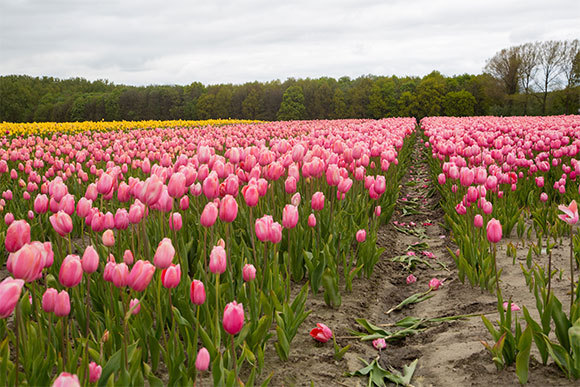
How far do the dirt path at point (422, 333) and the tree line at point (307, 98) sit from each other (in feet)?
179

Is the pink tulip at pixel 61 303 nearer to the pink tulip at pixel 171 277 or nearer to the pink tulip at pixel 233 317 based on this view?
the pink tulip at pixel 171 277

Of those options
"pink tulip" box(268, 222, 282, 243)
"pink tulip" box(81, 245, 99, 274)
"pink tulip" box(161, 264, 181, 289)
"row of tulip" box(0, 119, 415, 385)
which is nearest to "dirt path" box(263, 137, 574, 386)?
"row of tulip" box(0, 119, 415, 385)

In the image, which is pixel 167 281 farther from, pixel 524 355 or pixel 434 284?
pixel 434 284

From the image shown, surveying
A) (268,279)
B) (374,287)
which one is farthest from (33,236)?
(374,287)

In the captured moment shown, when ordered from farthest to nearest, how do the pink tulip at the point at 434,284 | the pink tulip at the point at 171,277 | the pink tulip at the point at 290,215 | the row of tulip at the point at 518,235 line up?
the pink tulip at the point at 434,284, the pink tulip at the point at 290,215, the row of tulip at the point at 518,235, the pink tulip at the point at 171,277

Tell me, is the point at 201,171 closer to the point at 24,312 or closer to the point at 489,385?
the point at 24,312

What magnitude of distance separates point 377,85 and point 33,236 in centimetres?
6376

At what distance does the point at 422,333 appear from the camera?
3445 millimetres

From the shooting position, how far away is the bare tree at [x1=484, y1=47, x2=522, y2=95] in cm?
5628

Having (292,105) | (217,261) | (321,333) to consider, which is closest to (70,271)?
(217,261)

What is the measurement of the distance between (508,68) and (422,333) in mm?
61151

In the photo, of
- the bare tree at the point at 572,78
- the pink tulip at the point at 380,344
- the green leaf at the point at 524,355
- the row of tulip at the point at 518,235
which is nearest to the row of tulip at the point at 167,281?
the pink tulip at the point at 380,344

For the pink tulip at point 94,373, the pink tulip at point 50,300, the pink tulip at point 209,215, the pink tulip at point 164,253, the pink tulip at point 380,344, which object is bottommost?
the pink tulip at point 380,344

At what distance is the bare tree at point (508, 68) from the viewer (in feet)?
185
